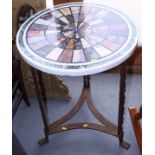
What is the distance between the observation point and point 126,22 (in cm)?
143

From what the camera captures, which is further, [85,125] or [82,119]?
[82,119]

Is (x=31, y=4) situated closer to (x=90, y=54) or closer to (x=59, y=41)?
(x=59, y=41)

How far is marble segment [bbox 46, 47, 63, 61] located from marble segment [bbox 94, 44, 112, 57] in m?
0.17

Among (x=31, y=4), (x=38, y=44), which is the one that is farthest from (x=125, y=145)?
(x=31, y=4)

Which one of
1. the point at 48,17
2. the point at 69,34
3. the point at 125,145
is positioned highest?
the point at 48,17

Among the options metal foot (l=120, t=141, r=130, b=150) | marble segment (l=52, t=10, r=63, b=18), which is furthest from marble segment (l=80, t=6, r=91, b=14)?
metal foot (l=120, t=141, r=130, b=150)

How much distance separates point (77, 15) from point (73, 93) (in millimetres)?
725

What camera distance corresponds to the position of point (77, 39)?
134 cm

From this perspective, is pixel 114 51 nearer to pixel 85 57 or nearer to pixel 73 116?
pixel 85 57

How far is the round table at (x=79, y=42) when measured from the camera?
120 cm

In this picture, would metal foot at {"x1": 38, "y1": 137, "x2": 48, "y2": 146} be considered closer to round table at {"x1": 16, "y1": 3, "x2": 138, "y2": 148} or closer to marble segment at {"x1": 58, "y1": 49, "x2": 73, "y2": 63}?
round table at {"x1": 16, "y1": 3, "x2": 138, "y2": 148}

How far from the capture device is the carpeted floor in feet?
5.56

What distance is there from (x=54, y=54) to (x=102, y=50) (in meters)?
0.22
